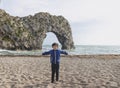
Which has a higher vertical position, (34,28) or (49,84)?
(34,28)

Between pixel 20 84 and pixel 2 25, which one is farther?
pixel 2 25

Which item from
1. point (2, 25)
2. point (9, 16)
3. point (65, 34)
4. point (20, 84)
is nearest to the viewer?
point (20, 84)

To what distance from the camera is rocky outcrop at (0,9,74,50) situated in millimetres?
100188

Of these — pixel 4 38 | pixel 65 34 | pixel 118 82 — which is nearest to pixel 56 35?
pixel 65 34

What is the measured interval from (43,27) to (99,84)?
379ft

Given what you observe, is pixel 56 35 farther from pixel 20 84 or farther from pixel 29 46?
pixel 20 84

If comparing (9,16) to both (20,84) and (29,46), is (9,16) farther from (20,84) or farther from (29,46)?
(20,84)

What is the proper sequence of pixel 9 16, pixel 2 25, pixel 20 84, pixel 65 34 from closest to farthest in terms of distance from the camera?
1. pixel 20 84
2. pixel 2 25
3. pixel 9 16
4. pixel 65 34

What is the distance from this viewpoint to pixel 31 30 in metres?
124

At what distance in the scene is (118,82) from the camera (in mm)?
12281

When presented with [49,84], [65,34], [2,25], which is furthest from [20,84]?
[65,34]

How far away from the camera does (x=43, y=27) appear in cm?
12631

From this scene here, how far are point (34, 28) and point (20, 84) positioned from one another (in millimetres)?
113915

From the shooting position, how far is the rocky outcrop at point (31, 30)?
100m
